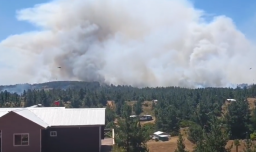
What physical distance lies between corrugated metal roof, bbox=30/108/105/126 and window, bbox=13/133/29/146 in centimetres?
188

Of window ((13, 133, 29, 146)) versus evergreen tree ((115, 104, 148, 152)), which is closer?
window ((13, 133, 29, 146))

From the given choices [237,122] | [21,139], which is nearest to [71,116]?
[21,139]

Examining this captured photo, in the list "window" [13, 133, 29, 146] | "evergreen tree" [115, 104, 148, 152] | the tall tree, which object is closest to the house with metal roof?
"window" [13, 133, 29, 146]

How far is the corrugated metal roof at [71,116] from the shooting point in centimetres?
2625

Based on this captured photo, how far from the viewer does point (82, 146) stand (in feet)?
86.8

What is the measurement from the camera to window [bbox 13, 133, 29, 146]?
2491 centimetres

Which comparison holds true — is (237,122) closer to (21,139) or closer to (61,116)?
(61,116)

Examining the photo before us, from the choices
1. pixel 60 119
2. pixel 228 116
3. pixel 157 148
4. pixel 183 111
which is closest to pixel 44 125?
pixel 60 119

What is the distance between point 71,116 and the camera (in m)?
27.2

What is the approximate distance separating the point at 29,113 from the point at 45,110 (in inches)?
54.6

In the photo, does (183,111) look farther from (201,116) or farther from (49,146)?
(49,146)

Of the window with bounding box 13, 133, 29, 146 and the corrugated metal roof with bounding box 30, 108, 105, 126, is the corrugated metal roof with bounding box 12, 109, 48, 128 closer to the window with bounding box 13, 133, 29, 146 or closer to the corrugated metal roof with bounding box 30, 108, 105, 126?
the corrugated metal roof with bounding box 30, 108, 105, 126

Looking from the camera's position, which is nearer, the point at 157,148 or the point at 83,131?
the point at 83,131

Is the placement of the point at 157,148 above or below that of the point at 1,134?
below
